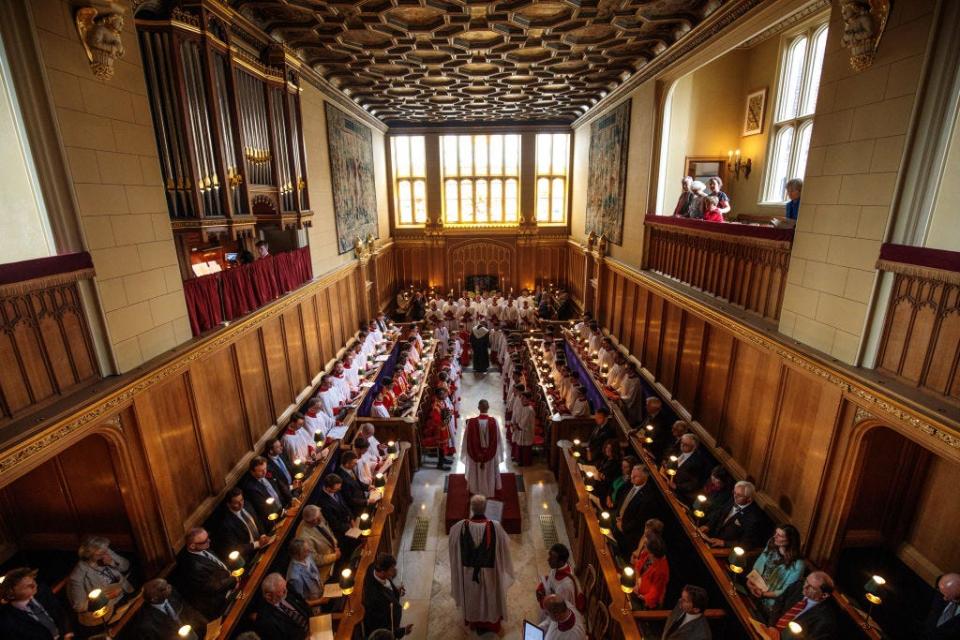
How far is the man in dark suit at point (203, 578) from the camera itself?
5035 millimetres

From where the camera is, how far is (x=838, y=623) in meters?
4.38

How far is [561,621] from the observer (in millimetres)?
4324

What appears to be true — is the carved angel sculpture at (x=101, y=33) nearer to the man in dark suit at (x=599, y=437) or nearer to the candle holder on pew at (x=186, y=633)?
the candle holder on pew at (x=186, y=633)

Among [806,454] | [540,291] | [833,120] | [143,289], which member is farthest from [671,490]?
[540,291]

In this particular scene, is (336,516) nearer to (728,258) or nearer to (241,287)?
(241,287)

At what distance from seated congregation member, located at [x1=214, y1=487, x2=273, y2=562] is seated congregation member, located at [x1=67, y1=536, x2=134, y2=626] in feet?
3.52

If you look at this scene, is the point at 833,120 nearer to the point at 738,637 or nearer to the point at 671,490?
the point at 671,490

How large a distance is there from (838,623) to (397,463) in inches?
234

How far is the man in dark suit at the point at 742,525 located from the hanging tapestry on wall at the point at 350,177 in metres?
10.8

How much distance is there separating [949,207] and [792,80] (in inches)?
293

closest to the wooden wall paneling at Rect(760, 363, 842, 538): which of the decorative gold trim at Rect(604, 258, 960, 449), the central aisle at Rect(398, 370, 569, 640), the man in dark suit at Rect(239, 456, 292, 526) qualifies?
the decorative gold trim at Rect(604, 258, 960, 449)

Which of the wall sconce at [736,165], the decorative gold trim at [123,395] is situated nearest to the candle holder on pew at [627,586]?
the decorative gold trim at [123,395]

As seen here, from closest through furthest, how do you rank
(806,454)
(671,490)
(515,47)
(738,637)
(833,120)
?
1. (738,637)
2. (833,120)
3. (806,454)
4. (671,490)
5. (515,47)

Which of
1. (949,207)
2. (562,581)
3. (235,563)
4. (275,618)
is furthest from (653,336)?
(235,563)
